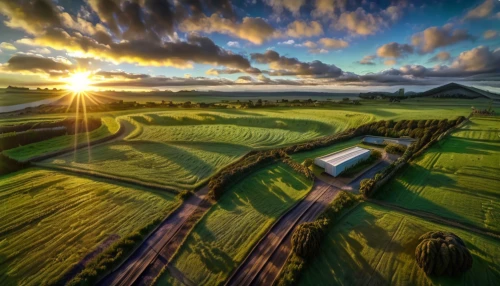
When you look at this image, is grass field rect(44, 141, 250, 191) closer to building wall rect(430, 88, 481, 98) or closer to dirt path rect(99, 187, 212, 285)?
dirt path rect(99, 187, 212, 285)

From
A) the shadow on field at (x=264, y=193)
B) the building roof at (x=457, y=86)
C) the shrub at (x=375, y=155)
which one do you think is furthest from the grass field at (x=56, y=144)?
the building roof at (x=457, y=86)

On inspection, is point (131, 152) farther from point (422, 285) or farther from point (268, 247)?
point (422, 285)

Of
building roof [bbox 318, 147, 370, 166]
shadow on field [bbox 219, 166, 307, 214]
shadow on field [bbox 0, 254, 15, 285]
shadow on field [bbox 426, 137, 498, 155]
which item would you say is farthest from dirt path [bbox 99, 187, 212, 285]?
shadow on field [bbox 426, 137, 498, 155]

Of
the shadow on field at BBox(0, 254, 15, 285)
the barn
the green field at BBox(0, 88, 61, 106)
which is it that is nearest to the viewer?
the shadow on field at BBox(0, 254, 15, 285)

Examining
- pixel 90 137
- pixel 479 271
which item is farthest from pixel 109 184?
pixel 479 271

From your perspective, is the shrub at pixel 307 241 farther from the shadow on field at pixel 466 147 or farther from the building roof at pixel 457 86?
the building roof at pixel 457 86

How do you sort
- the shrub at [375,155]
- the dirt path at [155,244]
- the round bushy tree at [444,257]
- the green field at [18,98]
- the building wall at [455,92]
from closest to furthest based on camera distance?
the round bushy tree at [444,257]
the dirt path at [155,244]
the shrub at [375,155]
the green field at [18,98]
the building wall at [455,92]
